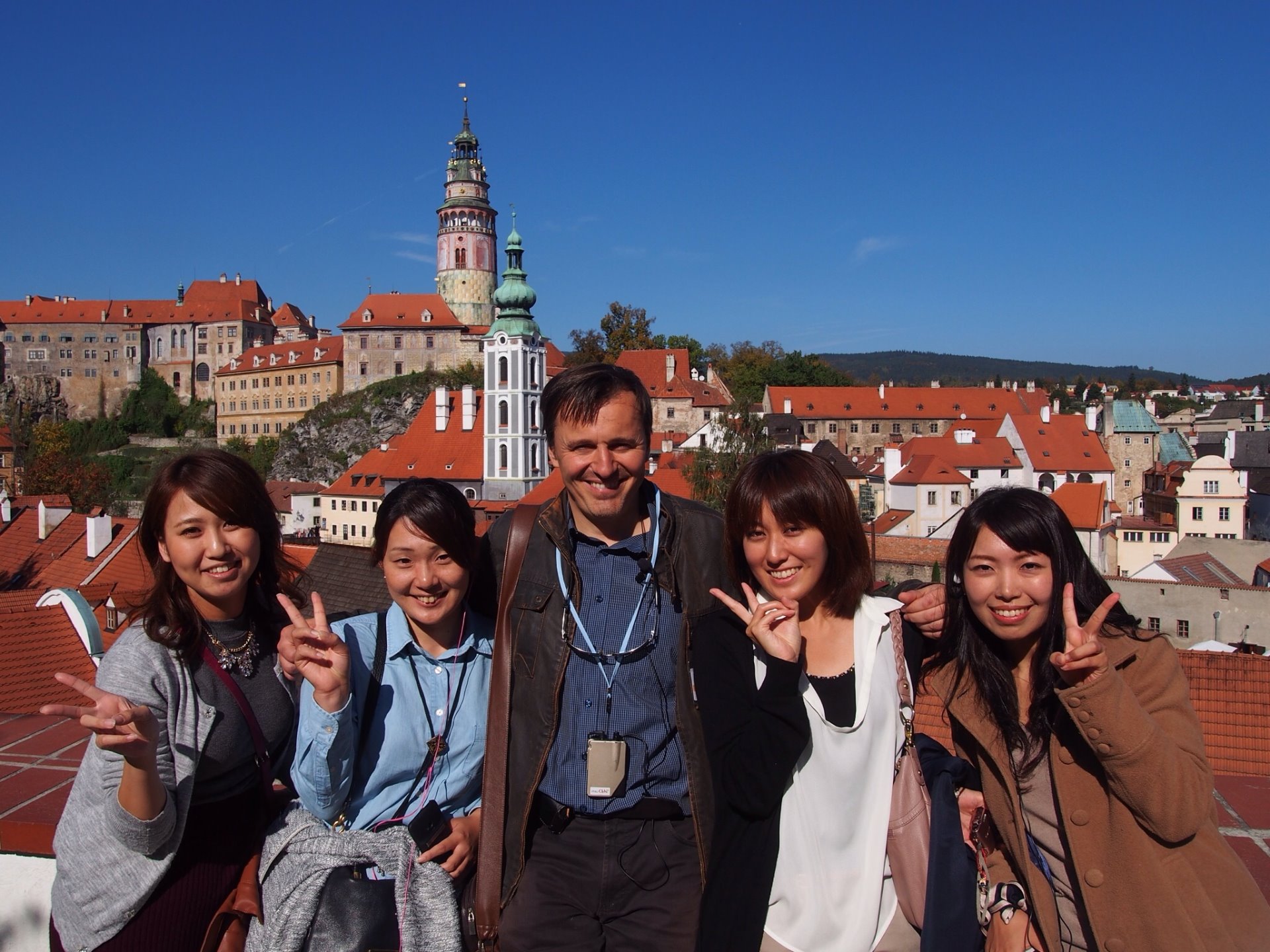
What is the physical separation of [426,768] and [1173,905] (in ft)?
5.92

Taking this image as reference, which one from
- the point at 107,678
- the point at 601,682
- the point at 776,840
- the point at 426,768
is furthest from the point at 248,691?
the point at 776,840

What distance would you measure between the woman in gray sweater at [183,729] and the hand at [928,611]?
1690 mm

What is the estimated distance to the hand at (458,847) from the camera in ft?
7.71

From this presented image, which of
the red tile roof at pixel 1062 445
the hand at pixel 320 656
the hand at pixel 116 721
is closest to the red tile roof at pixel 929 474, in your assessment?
the red tile roof at pixel 1062 445

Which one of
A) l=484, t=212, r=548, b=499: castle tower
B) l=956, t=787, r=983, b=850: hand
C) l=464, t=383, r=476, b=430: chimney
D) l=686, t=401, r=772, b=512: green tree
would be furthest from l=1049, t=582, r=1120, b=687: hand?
l=464, t=383, r=476, b=430: chimney

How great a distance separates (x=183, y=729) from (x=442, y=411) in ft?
151

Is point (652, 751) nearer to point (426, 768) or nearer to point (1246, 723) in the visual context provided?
point (426, 768)

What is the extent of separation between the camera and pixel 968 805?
7.84 ft

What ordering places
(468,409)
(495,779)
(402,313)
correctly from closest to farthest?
(495,779) < (468,409) < (402,313)

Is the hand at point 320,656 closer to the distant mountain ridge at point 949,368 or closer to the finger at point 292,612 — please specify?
the finger at point 292,612

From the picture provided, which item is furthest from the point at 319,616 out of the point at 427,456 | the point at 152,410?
the point at 152,410

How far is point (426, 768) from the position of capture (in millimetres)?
2463

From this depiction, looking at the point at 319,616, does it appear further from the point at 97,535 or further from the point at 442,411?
the point at 442,411

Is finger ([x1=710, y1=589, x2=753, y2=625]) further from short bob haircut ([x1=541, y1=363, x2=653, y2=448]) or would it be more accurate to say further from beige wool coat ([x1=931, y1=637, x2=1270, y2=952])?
beige wool coat ([x1=931, y1=637, x2=1270, y2=952])
